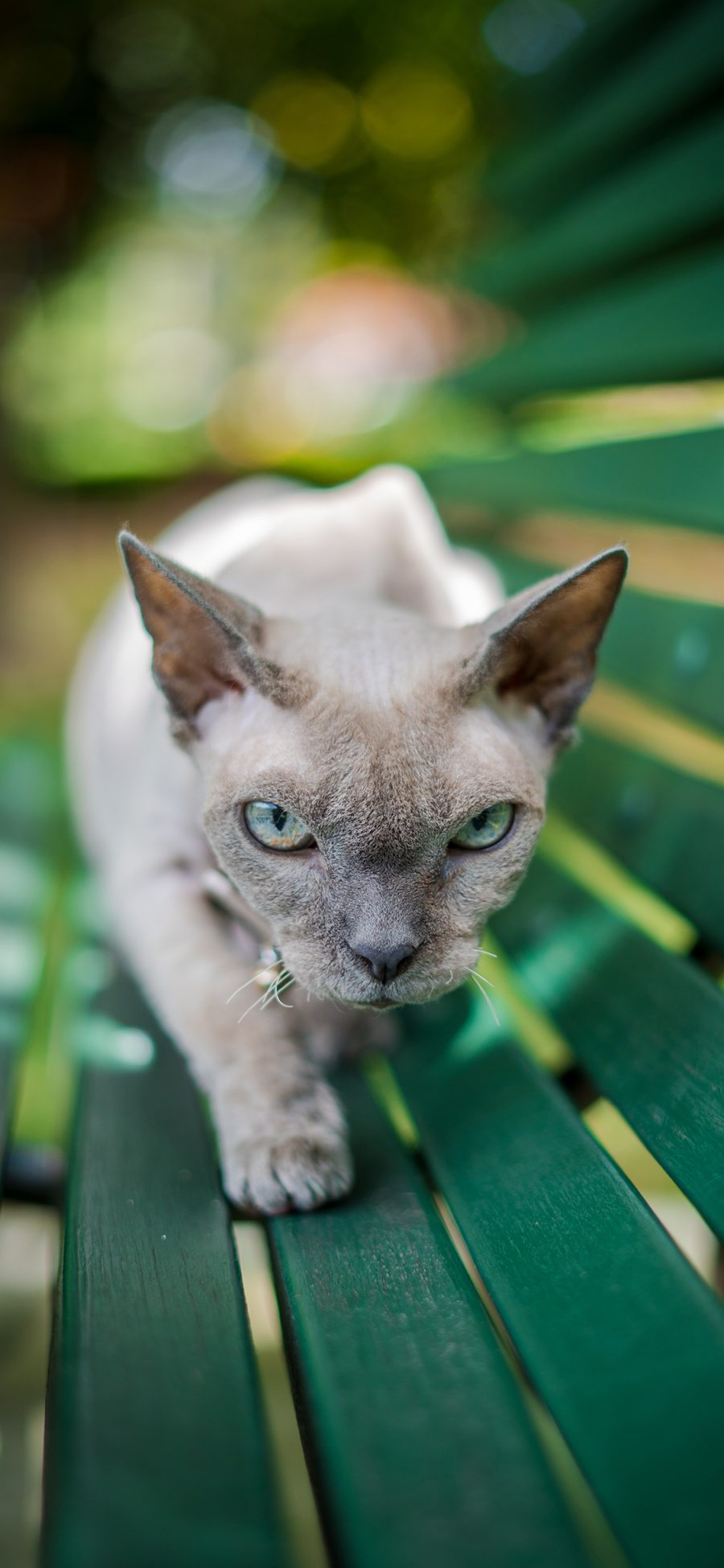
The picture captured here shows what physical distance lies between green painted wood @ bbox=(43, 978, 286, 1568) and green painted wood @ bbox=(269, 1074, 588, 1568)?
0.05 metres

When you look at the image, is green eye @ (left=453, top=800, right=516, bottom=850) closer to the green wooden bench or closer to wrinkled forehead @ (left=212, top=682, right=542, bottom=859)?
wrinkled forehead @ (left=212, top=682, right=542, bottom=859)

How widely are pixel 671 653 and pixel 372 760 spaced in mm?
712

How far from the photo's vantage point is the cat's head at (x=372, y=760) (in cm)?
120

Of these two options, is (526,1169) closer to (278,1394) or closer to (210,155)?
(278,1394)

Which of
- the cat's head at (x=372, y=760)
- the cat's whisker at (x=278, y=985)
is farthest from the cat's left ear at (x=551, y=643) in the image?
the cat's whisker at (x=278, y=985)

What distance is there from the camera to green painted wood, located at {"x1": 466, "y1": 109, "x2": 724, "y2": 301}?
191 cm

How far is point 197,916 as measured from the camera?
1586 mm

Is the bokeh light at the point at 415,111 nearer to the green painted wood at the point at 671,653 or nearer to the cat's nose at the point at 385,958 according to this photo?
the green painted wood at the point at 671,653

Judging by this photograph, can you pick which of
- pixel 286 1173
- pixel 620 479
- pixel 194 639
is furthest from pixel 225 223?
pixel 286 1173

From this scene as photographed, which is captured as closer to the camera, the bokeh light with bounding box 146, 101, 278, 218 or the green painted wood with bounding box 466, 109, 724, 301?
the green painted wood with bounding box 466, 109, 724, 301

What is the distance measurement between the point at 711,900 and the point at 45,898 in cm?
126

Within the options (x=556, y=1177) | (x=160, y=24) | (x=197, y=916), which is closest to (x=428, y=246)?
(x=160, y=24)

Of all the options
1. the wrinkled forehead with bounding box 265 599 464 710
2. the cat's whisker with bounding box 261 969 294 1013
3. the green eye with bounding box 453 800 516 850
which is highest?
the wrinkled forehead with bounding box 265 599 464 710

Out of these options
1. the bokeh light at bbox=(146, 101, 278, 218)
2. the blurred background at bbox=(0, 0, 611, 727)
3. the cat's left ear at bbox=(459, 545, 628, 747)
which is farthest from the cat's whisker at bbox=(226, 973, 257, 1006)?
the bokeh light at bbox=(146, 101, 278, 218)
